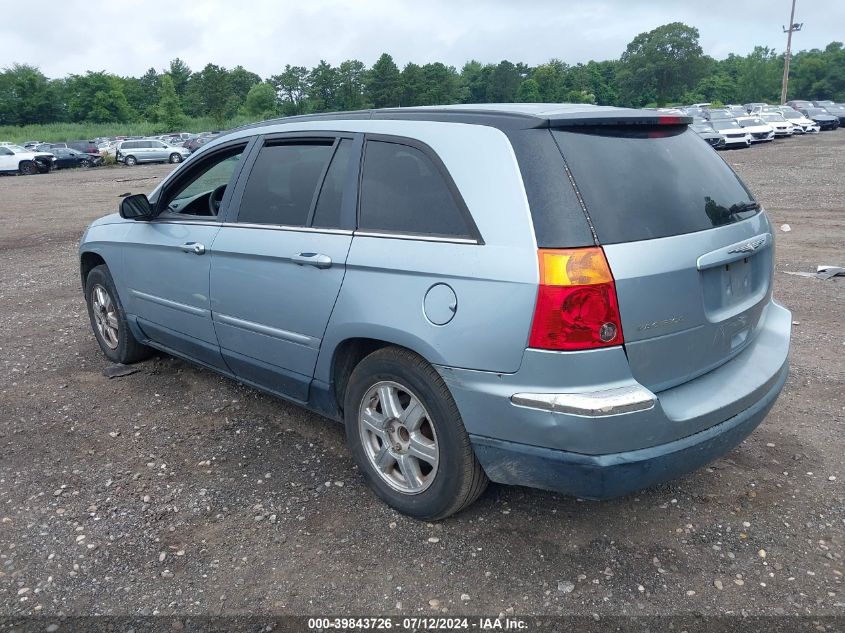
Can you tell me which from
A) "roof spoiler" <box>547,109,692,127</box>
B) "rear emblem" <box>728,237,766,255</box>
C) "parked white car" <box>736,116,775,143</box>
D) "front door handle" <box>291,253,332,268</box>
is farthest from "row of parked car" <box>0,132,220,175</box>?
"rear emblem" <box>728,237,766,255</box>

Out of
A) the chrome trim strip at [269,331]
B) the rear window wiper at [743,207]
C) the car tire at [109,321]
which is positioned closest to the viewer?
the rear window wiper at [743,207]

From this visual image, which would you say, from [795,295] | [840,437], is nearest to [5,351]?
[840,437]

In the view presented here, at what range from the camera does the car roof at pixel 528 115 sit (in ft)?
9.36

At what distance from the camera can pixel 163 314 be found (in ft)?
15.1

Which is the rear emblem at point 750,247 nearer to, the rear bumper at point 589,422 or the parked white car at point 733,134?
the rear bumper at point 589,422

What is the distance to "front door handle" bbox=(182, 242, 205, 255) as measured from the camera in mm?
4094

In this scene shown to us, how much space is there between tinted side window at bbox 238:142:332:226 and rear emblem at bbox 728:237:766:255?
1980mm

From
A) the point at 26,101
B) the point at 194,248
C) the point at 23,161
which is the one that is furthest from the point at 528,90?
the point at 194,248

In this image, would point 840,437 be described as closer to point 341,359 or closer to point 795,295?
point 341,359

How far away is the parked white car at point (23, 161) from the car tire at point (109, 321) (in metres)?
35.5

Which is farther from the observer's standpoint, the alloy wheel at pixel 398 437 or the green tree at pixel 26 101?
the green tree at pixel 26 101

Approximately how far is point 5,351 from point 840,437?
6.22m

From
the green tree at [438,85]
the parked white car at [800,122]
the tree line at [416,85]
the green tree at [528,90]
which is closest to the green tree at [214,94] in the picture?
the tree line at [416,85]

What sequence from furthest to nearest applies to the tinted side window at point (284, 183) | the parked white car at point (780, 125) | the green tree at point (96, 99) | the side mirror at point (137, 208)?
the green tree at point (96, 99) → the parked white car at point (780, 125) → the side mirror at point (137, 208) → the tinted side window at point (284, 183)
